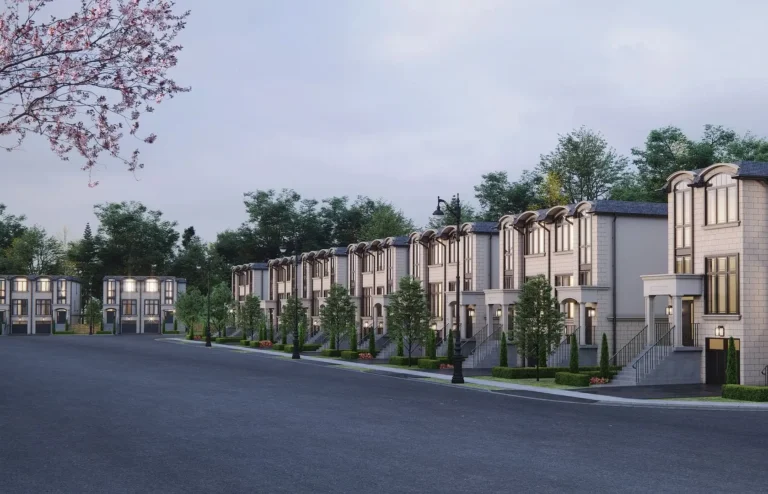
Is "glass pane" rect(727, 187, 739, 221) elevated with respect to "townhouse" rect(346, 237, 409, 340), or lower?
elevated

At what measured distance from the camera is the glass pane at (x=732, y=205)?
37.5 m

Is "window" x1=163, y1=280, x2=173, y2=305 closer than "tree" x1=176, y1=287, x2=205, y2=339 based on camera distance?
No

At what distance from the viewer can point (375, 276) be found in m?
74.2

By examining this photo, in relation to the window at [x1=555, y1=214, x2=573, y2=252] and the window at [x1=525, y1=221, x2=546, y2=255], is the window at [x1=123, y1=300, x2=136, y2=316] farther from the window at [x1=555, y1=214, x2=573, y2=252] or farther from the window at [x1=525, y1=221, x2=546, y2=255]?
the window at [x1=555, y1=214, x2=573, y2=252]

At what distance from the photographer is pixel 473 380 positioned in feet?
135

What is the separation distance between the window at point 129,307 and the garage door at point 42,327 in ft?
39.6

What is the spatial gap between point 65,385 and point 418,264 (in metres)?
36.3

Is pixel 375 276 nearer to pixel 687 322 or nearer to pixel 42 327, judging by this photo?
pixel 687 322

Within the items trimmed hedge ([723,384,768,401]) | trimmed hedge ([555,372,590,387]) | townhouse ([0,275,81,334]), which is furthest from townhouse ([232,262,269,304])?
trimmed hedge ([723,384,768,401])

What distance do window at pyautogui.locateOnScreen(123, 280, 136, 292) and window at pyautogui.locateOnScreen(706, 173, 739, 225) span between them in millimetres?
119180

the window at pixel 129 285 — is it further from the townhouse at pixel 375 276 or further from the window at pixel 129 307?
the townhouse at pixel 375 276

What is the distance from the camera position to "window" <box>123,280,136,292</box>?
143125 mm

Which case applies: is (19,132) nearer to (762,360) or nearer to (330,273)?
(762,360)

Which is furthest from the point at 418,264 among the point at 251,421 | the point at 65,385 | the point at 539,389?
the point at 251,421
